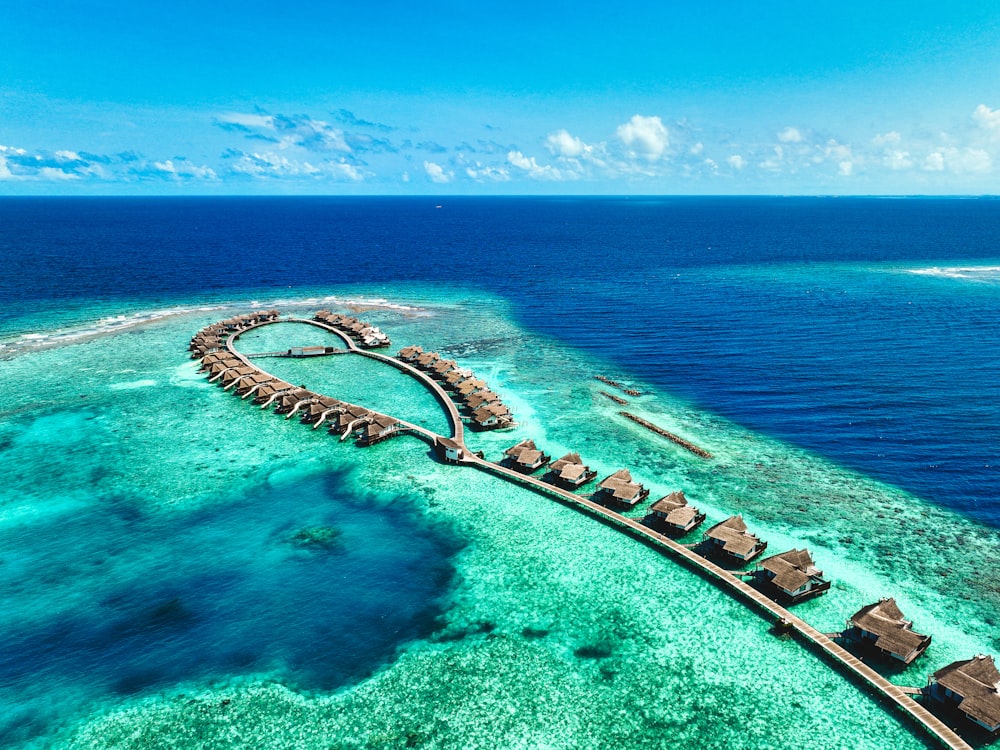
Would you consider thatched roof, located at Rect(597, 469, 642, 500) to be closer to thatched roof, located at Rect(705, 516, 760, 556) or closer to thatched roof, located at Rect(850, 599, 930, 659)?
A: thatched roof, located at Rect(705, 516, 760, 556)

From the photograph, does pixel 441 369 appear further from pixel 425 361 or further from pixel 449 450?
pixel 449 450

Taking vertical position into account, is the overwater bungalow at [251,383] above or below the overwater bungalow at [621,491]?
below

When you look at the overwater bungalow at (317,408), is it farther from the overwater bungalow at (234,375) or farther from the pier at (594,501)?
the overwater bungalow at (234,375)

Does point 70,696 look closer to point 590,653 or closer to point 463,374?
point 590,653

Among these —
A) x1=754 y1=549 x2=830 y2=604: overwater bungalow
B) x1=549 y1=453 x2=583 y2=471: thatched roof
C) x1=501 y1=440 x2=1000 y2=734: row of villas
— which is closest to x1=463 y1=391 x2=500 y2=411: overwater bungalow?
x1=501 y1=440 x2=1000 y2=734: row of villas

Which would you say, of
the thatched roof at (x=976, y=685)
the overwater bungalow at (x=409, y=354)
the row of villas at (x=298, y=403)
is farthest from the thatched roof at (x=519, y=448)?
the thatched roof at (x=976, y=685)

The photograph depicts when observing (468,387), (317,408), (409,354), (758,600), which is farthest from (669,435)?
(409,354)
